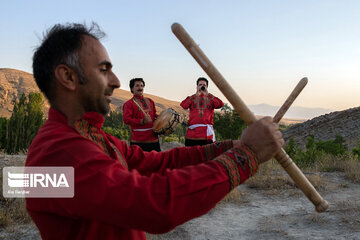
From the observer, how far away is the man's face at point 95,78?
1.20 metres

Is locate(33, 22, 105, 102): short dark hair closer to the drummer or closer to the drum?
the drum

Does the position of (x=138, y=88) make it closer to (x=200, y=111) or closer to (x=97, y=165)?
(x=200, y=111)

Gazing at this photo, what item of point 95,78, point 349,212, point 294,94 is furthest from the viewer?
point 349,212

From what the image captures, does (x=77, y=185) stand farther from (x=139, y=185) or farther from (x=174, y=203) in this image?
(x=174, y=203)

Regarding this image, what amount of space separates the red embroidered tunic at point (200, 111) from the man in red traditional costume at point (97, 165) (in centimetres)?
550

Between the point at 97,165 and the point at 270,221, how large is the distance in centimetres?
377

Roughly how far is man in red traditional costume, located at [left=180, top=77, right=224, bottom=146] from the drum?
3.51ft

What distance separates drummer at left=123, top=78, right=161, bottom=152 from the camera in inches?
237

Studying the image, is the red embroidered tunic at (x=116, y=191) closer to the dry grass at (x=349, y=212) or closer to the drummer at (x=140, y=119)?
the dry grass at (x=349, y=212)

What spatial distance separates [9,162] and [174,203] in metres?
7.88

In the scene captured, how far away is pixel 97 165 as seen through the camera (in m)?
0.95

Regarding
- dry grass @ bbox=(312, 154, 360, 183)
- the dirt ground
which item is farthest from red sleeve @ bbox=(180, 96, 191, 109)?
dry grass @ bbox=(312, 154, 360, 183)

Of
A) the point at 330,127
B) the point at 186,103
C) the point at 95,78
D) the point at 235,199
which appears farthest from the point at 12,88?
the point at 95,78

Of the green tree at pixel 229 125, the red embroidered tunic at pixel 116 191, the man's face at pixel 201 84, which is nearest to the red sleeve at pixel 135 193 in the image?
the red embroidered tunic at pixel 116 191
